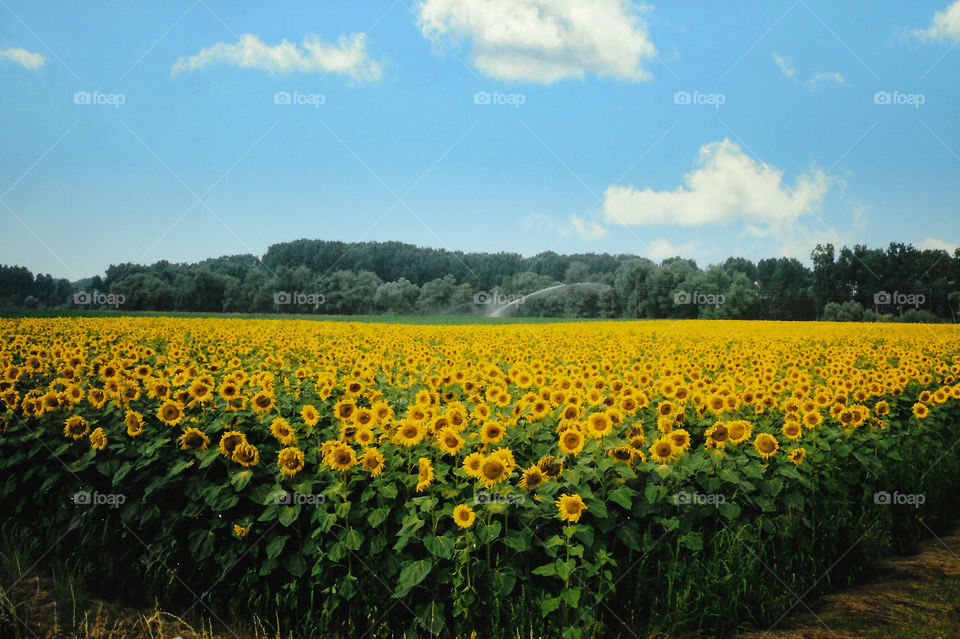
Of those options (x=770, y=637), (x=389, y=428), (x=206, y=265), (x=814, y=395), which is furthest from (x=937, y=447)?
(x=206, y=265)

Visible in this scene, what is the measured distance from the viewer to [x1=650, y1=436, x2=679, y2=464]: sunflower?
14.7ft

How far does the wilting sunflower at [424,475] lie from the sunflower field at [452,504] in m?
0.02

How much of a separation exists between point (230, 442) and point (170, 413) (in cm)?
90

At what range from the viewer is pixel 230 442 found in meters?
4.47

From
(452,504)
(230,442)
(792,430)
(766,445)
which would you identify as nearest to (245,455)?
(230,442)

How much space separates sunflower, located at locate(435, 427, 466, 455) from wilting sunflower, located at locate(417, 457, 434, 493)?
0.95 feet

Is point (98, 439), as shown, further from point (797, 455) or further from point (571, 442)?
point (797, 455)

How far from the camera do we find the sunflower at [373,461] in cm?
411

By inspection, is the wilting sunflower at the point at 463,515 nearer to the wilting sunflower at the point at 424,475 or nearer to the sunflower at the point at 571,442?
the wilting sunflower at the point at 424,475

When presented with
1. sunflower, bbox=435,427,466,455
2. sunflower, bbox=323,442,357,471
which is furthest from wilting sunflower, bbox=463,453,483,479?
sunflower, bbox=323,442,357,471

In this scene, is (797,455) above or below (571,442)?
below

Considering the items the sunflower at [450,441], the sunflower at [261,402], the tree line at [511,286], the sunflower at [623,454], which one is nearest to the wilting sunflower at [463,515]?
the sunflower at [450,441]

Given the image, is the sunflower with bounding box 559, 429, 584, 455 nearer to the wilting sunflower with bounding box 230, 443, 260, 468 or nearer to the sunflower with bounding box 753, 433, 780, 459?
the sunflower with bounding box 753, 433, 780, 459

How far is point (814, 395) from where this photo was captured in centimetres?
678
